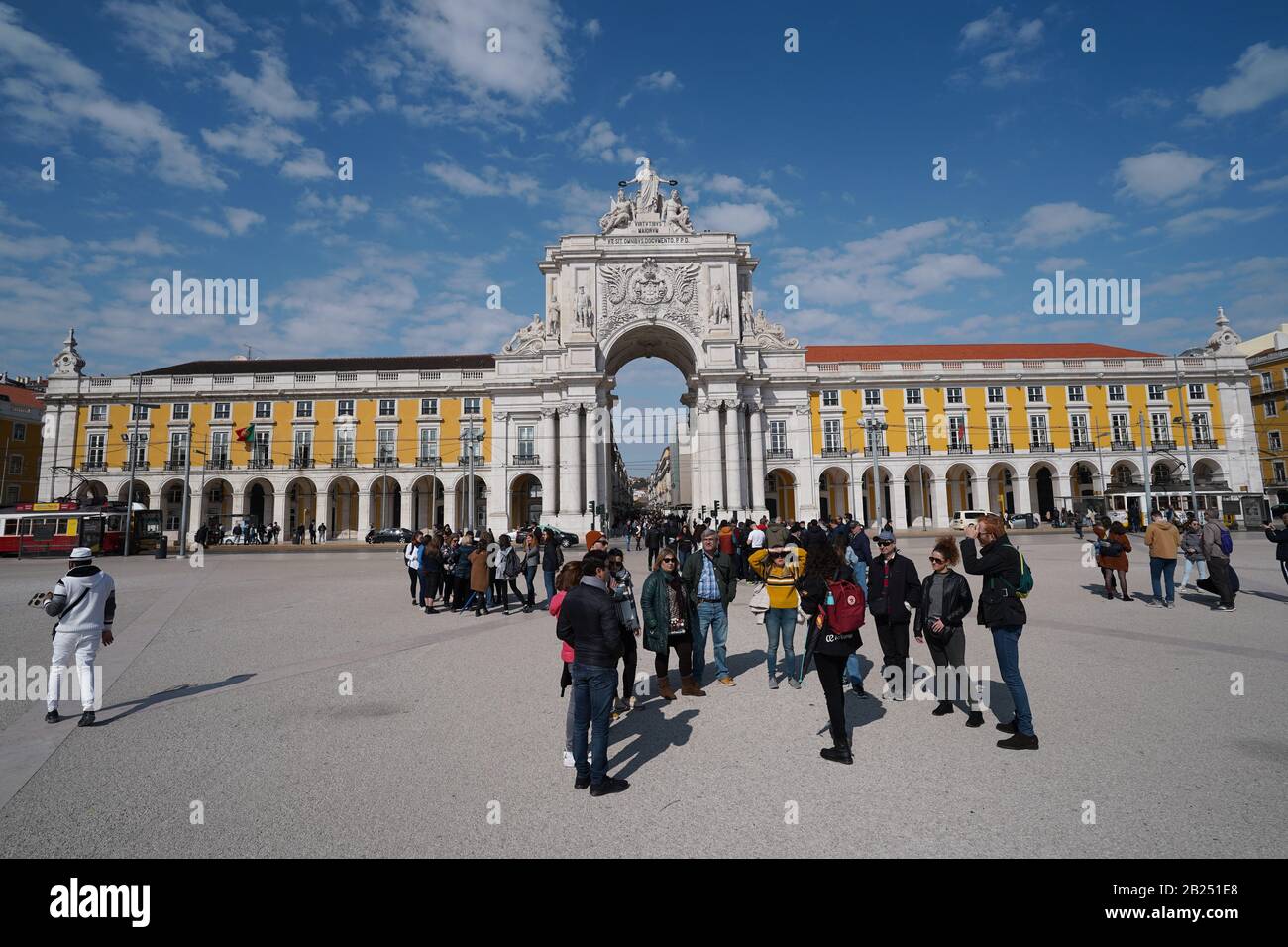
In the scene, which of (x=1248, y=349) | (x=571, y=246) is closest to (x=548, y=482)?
(x=571, y=246)

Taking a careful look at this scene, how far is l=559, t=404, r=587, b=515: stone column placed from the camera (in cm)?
4200

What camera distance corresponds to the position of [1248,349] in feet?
189

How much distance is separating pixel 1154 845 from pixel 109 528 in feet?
139

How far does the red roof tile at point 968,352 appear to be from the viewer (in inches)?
2094

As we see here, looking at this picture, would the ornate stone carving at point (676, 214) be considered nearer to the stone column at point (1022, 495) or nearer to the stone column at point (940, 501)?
the stone column at point (940, 501)

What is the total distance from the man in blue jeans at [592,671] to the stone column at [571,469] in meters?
37.3

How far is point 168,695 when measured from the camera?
6926 millimetres

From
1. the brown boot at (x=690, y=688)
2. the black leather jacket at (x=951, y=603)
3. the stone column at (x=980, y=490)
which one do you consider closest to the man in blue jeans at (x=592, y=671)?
the brown boot at (x=690, y=688)

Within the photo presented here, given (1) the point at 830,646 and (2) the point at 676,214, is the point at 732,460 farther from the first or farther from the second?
(1) the point at 830,646

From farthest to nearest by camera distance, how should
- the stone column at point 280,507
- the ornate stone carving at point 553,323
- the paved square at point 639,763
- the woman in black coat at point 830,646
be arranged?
the stone column at point 280,507 < the ornate stone carving at point 553,323 < the woman in black coat at point 830,646 < the paved square at point 639,763

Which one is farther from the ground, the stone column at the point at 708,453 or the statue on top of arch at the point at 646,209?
the statue on top of arch at the point at 646,209

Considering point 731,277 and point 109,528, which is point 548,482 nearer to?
point 731,277

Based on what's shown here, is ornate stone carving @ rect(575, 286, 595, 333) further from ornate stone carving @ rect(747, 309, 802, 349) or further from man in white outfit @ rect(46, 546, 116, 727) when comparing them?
man in white outfit @ rect(46, 546, 116, 727)
